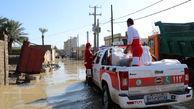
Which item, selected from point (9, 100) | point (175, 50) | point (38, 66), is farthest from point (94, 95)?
point (38, 66)

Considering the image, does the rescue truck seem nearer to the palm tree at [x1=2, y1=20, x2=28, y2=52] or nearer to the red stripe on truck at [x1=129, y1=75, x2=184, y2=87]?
the red stripe on truck at [x1=129, y1=75, x2=184, y2=87]

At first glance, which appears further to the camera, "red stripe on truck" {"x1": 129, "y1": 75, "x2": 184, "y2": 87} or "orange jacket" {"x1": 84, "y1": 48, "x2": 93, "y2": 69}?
"orange jacket" {"x1": 84, "y1": 48, "x2": 93, "y2": 69}

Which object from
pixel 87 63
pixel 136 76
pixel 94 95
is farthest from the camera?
pixel 87 63

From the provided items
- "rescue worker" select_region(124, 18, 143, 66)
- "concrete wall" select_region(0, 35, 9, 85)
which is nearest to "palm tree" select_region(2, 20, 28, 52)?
"concrete wall" select_region(0, 35, 9, 85)

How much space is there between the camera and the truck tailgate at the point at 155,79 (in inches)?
148

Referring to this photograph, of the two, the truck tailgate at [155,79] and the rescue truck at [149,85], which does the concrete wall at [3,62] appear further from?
the truck tailgate at [155,79]

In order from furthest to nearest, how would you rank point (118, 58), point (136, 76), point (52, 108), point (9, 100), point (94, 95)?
point (94, 95), point (9, 100), point (52, 108), point (118, 58), point (136, 76)

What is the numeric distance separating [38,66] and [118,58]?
7.66 metres

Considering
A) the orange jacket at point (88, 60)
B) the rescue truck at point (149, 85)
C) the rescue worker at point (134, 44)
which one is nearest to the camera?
the rescue truck at point (149, 85)

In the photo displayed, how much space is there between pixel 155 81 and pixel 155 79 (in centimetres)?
4

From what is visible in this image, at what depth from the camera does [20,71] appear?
11016 millimetres

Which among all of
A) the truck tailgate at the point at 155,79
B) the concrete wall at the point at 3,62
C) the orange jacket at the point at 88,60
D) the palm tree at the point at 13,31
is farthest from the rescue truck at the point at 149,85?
the palm tree at the point at 13,31

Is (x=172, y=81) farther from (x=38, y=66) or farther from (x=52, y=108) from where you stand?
(x=38, y=66)

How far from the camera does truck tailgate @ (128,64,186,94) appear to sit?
3.75 m
